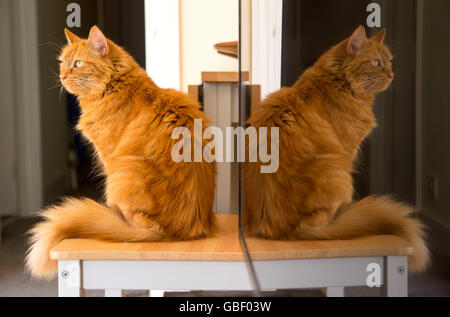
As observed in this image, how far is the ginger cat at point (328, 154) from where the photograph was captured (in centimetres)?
43

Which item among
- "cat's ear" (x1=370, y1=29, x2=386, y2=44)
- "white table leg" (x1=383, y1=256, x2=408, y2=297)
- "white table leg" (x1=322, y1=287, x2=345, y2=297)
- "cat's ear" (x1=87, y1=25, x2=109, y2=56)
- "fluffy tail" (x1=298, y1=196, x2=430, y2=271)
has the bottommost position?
"white table leg" (x1=322, y1=287, x2=345, y2=297)

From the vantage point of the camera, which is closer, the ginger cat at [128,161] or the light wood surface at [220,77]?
the ginger cat at [128,161]

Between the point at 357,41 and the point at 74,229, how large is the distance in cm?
68

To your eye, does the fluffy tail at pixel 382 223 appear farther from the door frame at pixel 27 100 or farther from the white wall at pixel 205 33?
the door frame at pixel 27 100

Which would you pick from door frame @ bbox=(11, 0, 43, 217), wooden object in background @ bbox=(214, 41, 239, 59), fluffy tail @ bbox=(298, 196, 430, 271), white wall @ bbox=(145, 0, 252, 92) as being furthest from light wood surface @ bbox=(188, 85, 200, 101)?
fluffy tail @ bbox=(298, 196, 430, 271)

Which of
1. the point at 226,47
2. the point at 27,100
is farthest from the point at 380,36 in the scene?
the point at 27,100

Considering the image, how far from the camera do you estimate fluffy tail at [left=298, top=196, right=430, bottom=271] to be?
393 millimetres

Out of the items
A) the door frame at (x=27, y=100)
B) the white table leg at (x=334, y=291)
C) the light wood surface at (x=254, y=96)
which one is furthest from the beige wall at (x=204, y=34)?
the white table leg at (x=334, y=291)

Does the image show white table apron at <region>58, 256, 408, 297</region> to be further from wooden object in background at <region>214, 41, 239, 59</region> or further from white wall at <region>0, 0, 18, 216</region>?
wooden object in background at <region>214, 41, 239, 59</region>

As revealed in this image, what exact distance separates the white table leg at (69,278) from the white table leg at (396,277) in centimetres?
58

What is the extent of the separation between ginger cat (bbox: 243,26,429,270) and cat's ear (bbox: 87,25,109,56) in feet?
1.22

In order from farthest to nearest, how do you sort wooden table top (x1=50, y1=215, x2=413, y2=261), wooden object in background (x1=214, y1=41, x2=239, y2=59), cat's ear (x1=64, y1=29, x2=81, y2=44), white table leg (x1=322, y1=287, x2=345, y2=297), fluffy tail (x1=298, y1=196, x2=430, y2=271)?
1. wooden object in background (x1=214, y1=41, x2=239, y2=59)
2. cat's ear (x1=64, y1=29, x2=81, y2=44)
3. wooden table top (x1=50, y1=215, x2=413, y2=261)
4. white table leg (x1=322, y1=287, x2=345, y2=297)
5. fluffy tail (x1=298, y1=196, x2=430, y2=271)

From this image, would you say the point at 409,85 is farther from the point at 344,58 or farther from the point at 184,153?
the point at 184,153
